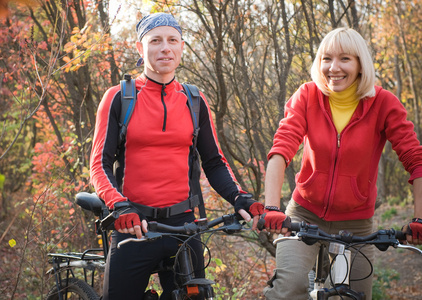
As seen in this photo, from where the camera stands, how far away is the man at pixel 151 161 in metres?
3.19

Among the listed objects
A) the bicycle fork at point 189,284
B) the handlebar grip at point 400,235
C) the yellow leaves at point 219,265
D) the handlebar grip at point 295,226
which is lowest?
the yellow leaves at point 219,265

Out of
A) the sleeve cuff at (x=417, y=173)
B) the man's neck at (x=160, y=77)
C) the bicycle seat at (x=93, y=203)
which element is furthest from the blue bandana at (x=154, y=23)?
the sleeve cuff at (x=417, y=173)

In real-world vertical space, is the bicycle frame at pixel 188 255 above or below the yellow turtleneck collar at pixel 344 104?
below

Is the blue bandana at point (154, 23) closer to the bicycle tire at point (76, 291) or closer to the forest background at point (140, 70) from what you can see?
the bicycle tire at point (76, 291)

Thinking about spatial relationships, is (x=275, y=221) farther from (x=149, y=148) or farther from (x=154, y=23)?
(x=154, y=23)

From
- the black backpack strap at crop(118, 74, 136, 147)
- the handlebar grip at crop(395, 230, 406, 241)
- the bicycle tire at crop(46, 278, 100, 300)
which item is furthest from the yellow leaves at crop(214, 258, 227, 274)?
the handlebar grip at crop(395, 230, 406, 241)

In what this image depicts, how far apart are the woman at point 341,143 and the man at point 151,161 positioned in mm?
400

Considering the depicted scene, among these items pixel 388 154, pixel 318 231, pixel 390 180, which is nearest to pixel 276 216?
pixel 318 231

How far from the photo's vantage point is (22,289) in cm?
779

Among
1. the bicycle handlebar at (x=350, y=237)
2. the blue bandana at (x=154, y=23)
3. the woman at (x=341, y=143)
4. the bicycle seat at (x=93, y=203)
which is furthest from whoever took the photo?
the bicycle seat at (x=93, y=203)

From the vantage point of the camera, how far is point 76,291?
13.7 ft

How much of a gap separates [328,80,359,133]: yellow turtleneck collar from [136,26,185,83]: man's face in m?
0.98

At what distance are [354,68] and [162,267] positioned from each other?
1627mm

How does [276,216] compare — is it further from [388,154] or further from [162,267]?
[388,154]
